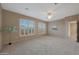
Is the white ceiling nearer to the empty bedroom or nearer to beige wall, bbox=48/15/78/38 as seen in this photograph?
the empty bedroom

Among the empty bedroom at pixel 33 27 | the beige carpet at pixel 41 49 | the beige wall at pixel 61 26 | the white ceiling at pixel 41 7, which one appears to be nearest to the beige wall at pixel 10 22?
the empty bedroom at pixel 33 27

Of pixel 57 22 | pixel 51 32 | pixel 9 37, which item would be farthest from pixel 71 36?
pixel 9 37

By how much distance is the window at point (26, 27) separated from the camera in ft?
21.5

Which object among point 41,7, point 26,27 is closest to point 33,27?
point 26,27

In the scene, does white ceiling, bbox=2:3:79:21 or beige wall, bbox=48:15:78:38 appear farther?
beige wall, bbox=48:15:78:38

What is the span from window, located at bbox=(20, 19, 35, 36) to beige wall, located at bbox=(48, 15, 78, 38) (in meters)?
2.96

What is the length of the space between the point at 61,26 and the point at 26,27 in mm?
3821

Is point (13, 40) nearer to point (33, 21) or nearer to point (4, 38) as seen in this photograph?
point (4, 38)

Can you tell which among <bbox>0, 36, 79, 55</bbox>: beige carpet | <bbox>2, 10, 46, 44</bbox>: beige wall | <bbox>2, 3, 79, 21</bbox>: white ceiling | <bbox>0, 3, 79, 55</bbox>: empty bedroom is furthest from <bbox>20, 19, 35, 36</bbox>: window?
<bbox>0, 36, 79, 55</bbox>: beige carpet

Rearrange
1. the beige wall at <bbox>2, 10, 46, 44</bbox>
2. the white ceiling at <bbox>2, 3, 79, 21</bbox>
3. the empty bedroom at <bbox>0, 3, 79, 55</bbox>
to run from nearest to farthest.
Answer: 1. the white ceiling at <bbox>2, 3, 79, 21</bbox>
2. the empty bedroom at <bbox>0, 3, 79, 55</bbox>
3. the beige wall at <bbox>2, 10, 46, 44</bbox>

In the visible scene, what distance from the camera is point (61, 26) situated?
8.84m

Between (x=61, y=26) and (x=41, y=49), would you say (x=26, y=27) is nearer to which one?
(x=41, y=49)

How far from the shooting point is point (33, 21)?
8.00 m

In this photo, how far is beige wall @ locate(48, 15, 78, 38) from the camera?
7.34 metres
